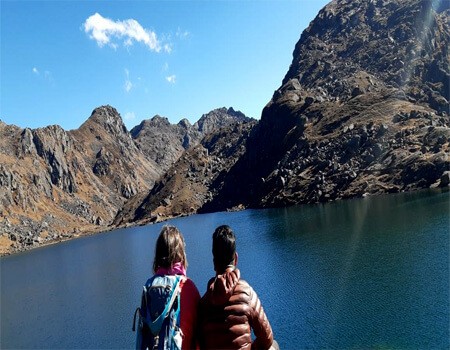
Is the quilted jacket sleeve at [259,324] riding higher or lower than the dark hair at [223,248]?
lower

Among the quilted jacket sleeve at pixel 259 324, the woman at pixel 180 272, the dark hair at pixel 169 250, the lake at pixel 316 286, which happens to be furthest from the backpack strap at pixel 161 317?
the lake at pixel 316 286

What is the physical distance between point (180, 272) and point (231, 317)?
1.41 m

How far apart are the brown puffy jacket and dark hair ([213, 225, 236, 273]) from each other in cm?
31

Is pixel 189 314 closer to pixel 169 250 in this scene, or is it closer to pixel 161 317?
pixel 161 317

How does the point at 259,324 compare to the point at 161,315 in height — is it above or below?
below

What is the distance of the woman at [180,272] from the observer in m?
8.26

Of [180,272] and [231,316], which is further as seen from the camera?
[180,272]

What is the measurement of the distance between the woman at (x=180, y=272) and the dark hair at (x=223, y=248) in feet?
2.27

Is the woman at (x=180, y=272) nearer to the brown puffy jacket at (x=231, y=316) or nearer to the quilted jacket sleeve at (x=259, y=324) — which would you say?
the brown puffy jacket at (x=231, y=316)

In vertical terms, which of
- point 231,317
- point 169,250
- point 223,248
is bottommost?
point 231,317

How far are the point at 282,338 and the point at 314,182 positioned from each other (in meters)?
154

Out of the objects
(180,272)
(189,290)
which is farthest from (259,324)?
(180,272)

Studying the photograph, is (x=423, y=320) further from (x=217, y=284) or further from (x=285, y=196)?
(x=285, y=196)

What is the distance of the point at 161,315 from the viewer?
813cm
